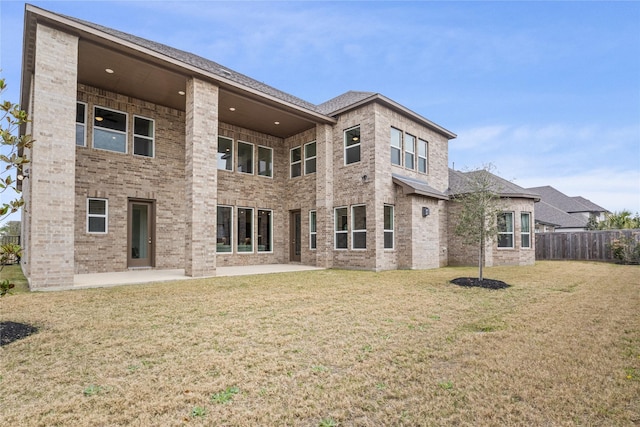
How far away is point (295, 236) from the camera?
15.6 metres

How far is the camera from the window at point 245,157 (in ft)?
47.8

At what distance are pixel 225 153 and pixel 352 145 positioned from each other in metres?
5.57

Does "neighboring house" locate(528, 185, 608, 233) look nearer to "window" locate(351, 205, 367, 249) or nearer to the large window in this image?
"window" locate(351, 205, 367, 249)

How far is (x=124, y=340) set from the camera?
12.8ft

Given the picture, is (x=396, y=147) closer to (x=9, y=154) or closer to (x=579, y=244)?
(x=9, y=154)

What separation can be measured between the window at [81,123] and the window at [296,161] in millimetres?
8259

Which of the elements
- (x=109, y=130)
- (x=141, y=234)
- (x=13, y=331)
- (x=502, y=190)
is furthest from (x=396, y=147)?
(x=13, y=331)

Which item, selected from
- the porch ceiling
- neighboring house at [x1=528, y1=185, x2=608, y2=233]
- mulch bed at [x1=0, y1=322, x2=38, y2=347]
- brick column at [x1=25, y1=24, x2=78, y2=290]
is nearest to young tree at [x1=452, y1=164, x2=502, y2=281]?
the porch ceiling

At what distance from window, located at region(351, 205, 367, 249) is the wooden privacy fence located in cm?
1318

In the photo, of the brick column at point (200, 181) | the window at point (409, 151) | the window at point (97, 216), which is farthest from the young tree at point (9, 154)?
the window at point (409, 151)

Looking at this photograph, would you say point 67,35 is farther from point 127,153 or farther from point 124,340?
point 124,340

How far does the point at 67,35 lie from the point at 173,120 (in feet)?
15.8

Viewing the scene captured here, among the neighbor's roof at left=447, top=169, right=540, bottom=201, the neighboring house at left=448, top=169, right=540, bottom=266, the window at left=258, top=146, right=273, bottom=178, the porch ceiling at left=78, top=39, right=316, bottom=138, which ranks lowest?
the neighboring house at left=448, top=169, right=540, bottom=266

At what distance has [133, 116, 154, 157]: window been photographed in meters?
11.7
